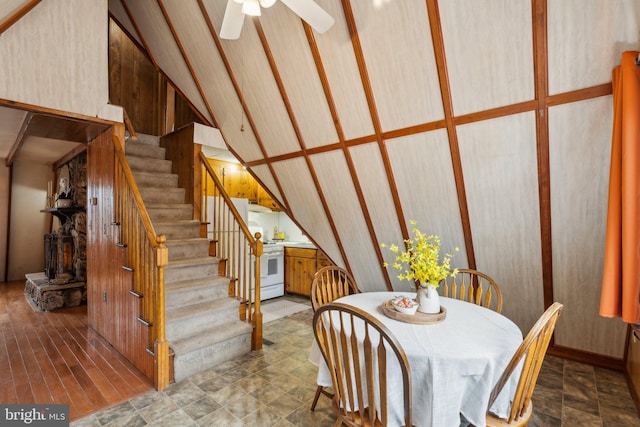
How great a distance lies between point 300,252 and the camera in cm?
545

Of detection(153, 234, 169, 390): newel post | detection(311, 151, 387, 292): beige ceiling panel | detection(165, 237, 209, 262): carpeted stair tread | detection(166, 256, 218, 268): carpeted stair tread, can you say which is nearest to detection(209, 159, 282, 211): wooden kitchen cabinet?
detection(311, 151, 387, 292): beige ceiling panel

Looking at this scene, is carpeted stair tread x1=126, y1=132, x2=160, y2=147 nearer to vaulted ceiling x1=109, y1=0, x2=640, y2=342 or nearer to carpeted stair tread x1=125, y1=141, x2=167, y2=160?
carpeted stair tread x1=125, y1=141, x2=167, y2=160

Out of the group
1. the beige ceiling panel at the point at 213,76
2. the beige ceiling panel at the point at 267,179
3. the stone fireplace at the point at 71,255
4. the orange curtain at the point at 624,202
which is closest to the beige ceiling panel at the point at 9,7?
the beige ceiling panel at the point at 213,76

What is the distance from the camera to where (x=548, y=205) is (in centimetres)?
251

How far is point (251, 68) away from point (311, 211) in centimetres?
197

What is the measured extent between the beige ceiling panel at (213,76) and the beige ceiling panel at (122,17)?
1.44m

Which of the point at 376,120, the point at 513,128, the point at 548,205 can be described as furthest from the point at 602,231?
the point at 376,120

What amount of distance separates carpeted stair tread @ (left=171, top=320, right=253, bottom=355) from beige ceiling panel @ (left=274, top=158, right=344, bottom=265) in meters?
1.68

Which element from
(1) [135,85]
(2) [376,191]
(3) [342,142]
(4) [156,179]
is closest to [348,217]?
(2) [376,191]

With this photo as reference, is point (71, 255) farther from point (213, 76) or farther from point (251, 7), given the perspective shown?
point (251, 7)

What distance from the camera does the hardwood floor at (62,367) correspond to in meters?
2.36

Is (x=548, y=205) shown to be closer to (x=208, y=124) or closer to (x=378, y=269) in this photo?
(x=378, y=269)

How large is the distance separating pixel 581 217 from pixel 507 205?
526mm

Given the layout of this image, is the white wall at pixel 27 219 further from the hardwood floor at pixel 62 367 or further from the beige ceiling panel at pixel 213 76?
the beige ceiling panel at pixel 213 76
